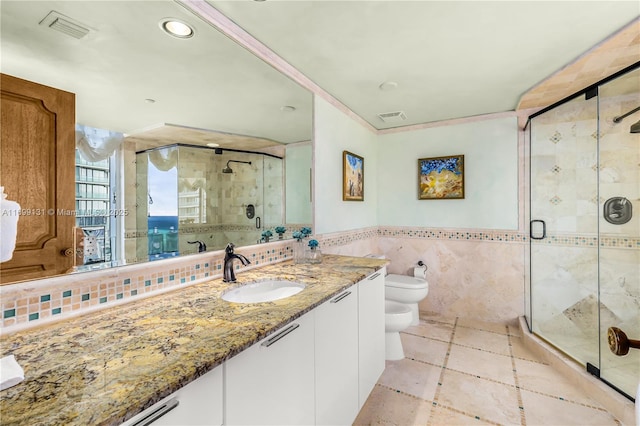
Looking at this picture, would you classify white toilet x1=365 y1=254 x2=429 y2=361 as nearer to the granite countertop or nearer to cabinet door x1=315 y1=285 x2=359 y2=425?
cabinet door x1=315 y1=285 x2=359 y2=425

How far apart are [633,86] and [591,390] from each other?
2.08 m

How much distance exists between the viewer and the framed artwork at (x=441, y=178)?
124 inches

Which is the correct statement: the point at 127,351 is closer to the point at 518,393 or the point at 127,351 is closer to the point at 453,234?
the point at 518,393

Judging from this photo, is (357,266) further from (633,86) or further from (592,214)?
(633,86)

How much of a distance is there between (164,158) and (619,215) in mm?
3162

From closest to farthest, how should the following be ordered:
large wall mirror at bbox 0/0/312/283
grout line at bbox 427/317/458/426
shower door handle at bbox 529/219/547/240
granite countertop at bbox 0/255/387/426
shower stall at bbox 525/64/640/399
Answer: granite countertop at bbox 0/255/387/426
large wall mirror at bbox 0/0/312/283
grout line at bbox 427/317/458/426
shower stall at bbox 525/64/640/399
shower door handle at bbox 529/219/547/240

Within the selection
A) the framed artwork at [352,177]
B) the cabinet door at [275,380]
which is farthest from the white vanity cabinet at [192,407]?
the framed artwork at [352,177]

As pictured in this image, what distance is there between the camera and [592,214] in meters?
2.34

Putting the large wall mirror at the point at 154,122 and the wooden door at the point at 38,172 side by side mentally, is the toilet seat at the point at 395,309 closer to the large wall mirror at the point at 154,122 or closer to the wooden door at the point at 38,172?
the large wall mirror at the point at 154,122

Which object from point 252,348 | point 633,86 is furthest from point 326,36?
point 633,86

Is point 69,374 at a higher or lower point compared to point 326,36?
lower

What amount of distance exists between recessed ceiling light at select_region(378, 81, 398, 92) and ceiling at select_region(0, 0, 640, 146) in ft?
0.15

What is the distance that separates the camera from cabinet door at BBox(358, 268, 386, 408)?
1.67 m

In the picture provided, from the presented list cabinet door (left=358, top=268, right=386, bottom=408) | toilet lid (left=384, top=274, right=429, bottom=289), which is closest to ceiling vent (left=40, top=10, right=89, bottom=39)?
cabinet door (left=358, top=268, right=386, bottom=408)
